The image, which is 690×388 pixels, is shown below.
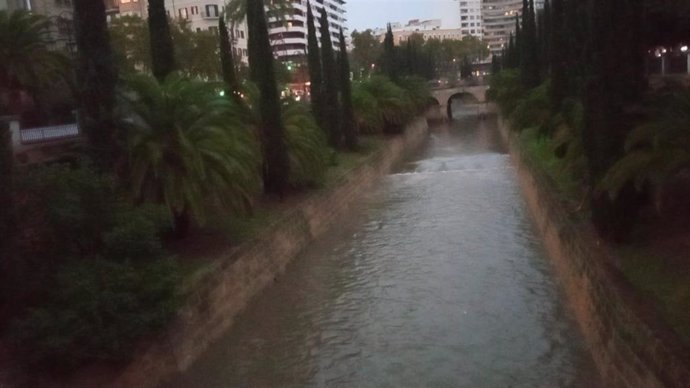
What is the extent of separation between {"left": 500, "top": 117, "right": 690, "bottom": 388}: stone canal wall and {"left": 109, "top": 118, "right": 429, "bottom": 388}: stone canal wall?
20.8ft

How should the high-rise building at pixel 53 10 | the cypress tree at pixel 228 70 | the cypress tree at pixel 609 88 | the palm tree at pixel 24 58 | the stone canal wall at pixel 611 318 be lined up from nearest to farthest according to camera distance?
the stone canal wall at pixel 611 318 → the cypress tree at pixel 609 88 → the cypress tree at pixel 228 70 → the palm tree at pixel 24 58 → the high-rise building at pixel 53 10

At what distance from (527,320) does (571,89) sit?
11.5m

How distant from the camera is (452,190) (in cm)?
2934

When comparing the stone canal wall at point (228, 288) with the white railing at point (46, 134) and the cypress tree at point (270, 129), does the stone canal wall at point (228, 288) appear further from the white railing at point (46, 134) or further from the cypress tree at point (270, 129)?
the white railing at point (46, 134)

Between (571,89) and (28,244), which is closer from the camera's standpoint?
(28,244)

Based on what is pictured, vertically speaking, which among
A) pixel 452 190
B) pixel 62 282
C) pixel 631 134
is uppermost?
pixel 631 134

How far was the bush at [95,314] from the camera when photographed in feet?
29.7

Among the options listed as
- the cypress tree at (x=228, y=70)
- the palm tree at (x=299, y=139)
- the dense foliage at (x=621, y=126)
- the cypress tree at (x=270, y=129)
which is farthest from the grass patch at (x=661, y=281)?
the palm tree at (x=299, y=139)

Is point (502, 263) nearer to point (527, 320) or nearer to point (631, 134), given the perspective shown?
point (527, 320)

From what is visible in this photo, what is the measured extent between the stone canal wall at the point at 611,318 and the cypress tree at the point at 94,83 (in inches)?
341

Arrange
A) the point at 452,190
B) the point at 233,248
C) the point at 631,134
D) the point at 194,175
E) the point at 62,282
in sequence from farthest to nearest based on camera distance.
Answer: the point at 452,190, the point at 233,248, the point at 194,175, the point at 631,134, the point at 62,282

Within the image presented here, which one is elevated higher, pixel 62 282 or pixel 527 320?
pixel 62 282

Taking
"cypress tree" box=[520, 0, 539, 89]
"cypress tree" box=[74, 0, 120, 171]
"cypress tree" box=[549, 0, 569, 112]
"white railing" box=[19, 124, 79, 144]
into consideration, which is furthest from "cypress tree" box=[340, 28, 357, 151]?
"cypress tree" box=[74, 0, 120, 171]

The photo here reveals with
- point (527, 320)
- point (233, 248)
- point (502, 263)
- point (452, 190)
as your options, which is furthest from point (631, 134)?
point (452, 190)
